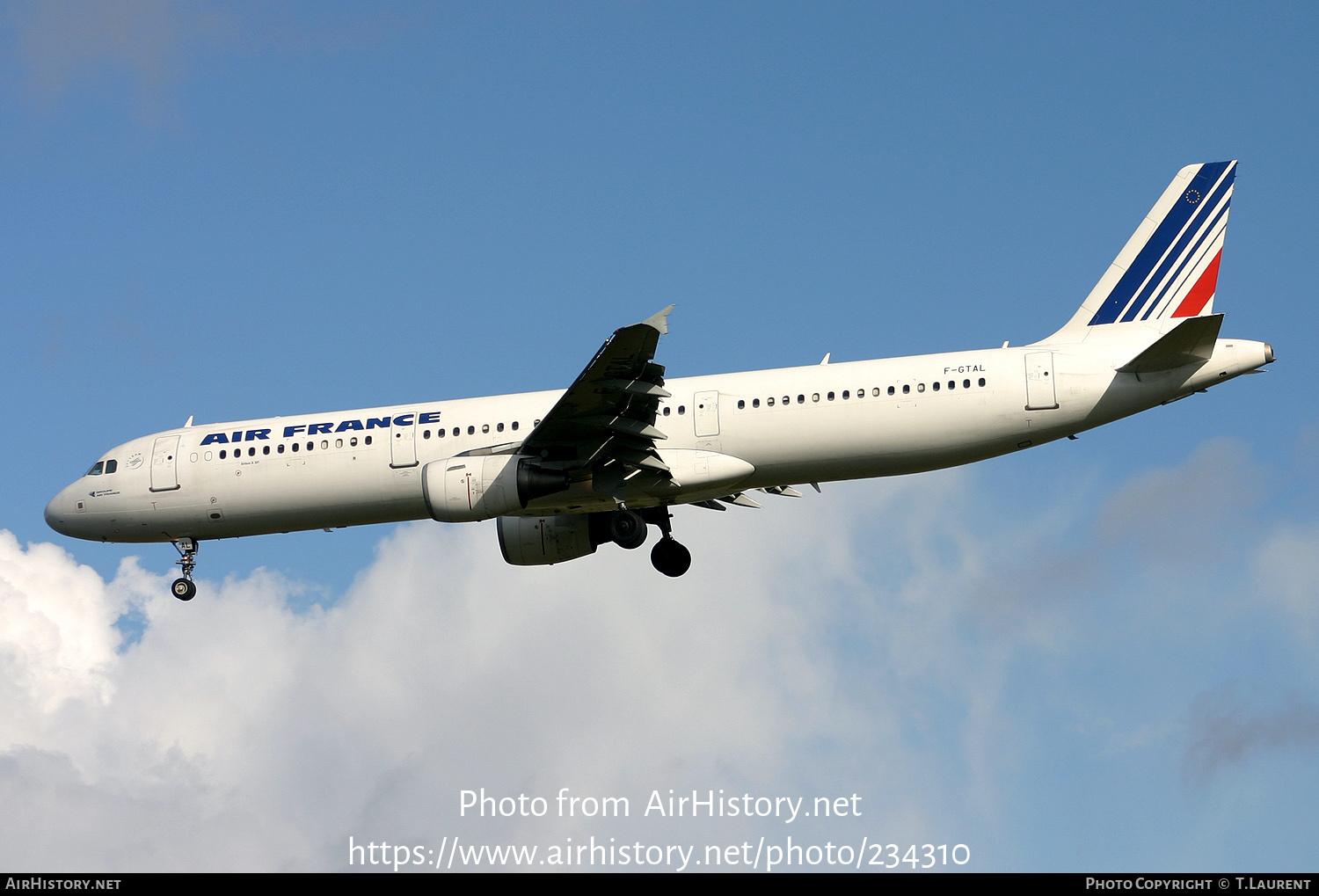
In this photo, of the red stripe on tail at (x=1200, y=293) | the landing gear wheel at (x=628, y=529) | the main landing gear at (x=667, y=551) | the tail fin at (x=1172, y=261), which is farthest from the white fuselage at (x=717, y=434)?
the main landing gear at (x=667, y=551)

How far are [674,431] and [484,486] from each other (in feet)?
13.1

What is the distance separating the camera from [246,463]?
29.6m

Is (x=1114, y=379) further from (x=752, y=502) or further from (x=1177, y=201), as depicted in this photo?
(x=752, y=502)

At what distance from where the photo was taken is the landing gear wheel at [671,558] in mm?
31562

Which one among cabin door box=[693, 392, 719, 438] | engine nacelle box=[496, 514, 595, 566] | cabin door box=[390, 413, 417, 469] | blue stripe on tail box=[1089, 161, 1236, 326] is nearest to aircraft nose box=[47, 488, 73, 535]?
cabin door box=[390, 413, 417, 469]

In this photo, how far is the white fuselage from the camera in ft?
87.0

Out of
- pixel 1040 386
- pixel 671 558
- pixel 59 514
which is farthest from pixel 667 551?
pixel 59 514

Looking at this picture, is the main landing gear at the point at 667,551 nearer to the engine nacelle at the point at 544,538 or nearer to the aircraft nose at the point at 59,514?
the engine nacelle at the point at 544,538

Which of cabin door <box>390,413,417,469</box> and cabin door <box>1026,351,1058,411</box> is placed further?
cabin door <box>390,413,417,469</box>

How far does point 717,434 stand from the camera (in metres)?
27.3

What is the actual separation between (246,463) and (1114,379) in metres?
18.1

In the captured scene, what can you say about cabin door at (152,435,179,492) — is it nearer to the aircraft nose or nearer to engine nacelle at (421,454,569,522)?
the aircraft nose

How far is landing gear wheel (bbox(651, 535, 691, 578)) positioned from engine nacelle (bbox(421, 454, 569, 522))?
224 inches
